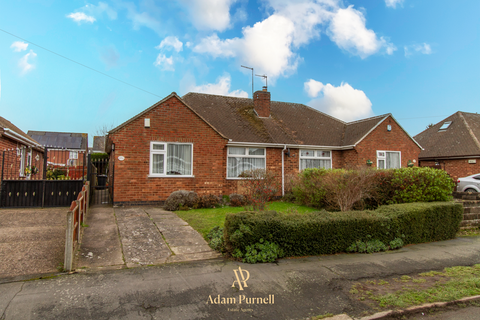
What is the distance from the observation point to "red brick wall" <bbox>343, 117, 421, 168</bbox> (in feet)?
52.3

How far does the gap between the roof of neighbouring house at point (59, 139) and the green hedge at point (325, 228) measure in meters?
33.0

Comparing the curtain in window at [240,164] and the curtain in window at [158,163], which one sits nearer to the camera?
the curtain in window at [158,163]

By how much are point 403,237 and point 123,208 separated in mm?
9183

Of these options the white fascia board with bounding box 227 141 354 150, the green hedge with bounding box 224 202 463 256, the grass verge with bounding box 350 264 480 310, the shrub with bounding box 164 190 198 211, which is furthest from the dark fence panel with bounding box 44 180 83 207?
the grass verge with bounding box 350 264 480 310

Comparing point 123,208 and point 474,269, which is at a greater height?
point 123,208

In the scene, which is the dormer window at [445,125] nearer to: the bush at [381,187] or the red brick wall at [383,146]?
the red brick wall at [383,146]

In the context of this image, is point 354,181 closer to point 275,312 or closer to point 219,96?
point 275,312

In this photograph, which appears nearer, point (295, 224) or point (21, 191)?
point (295, 224)

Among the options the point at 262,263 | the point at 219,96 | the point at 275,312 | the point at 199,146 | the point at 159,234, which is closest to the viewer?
the point at 275,312

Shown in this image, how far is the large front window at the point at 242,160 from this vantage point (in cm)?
1442

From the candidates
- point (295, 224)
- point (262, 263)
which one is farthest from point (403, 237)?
point (262, 263)

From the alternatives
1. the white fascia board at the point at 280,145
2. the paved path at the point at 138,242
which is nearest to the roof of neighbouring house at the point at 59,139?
the white fascia board at the point at 280,145

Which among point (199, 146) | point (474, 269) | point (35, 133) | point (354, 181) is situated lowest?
point (474, 269)

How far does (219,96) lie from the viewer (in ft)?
63.0
